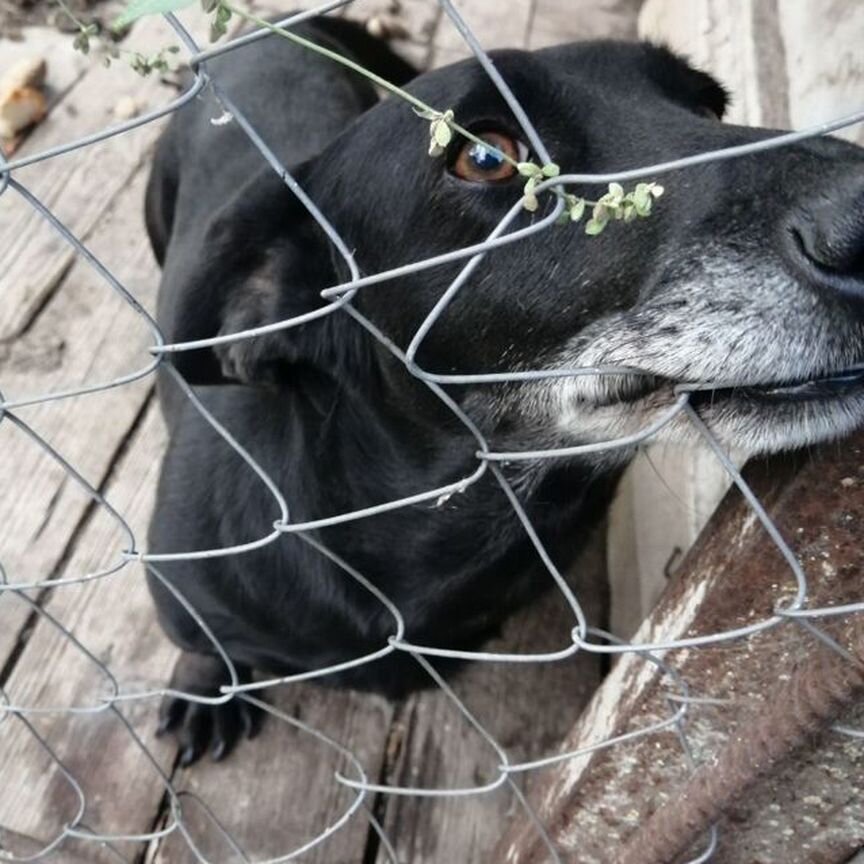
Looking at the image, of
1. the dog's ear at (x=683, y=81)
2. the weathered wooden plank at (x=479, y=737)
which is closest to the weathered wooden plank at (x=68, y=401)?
the weathered wooden plank at (x=479, y=737)

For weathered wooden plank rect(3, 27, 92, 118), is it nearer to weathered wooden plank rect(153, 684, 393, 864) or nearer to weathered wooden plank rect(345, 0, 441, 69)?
weathered wooden plank rect(345, 0, 441, 69)

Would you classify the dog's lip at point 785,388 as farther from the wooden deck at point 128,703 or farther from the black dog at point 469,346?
the wooden deck at point 128,703

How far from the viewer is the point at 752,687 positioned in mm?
1098

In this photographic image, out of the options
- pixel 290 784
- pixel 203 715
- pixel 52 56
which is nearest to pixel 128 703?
pixel 203 715

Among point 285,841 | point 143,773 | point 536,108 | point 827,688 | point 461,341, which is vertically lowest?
point 285,841

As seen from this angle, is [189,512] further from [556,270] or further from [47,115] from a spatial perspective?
[47,115]

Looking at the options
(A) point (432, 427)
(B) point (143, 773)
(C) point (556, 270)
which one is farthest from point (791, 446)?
(B) point (143, 773)

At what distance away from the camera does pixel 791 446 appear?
1.07m

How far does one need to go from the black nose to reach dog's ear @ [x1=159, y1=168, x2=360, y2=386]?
77cm

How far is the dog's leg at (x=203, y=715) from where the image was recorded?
2.00 metres

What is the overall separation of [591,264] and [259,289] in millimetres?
577

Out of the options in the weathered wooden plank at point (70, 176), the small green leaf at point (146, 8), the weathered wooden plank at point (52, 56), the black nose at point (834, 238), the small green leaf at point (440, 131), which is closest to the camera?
the small green leaf at point (146, 8)

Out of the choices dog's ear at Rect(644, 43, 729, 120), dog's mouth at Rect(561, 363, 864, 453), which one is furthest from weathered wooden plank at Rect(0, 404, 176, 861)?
dog's ear at Rect(644, 43, 729, 120)

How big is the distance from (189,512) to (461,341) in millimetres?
698
